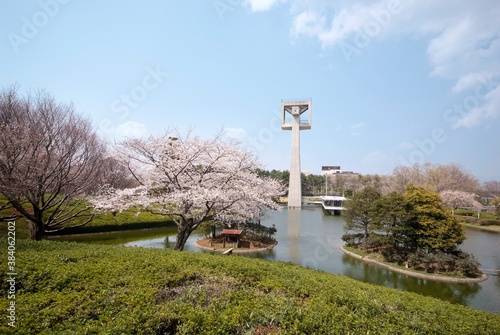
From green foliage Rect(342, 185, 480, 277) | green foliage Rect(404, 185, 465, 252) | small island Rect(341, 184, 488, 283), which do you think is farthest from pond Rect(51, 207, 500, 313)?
green foliage Rect(404, 185, 465, 252)

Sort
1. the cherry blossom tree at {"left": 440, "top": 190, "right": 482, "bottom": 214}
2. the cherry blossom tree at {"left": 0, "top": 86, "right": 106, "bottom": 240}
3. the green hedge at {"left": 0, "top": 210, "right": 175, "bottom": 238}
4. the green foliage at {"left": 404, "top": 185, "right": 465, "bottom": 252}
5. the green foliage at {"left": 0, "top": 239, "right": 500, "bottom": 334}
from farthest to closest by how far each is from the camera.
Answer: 1. the cherry blossom tree at {"left": 440, "top": 190, "right": 482, "bottom": 214}
2. the green hedge at {"left": 0, "top": 210, "right": 175, "bottom": 238}
3. the green foliage at {"left": 404, "top": 185, "right": 465, "bottom": 252}
4. the cherry blossom tree at {"left": 0, "top": 86, "right": 106, "bottom": 240}
5. the green foliage at {"left": 0, "top": 239, "right": 500, "bottom": 334}

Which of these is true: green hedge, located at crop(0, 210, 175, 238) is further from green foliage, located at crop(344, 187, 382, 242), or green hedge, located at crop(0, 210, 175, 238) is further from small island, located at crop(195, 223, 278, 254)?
green foliage, located at crop(344, 187, 382, 242)

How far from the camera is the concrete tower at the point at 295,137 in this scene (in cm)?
3594

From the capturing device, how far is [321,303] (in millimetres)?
3424

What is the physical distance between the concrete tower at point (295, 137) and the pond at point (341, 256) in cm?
1458

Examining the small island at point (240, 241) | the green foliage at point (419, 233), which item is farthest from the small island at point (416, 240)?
the small island at point (240, 241)

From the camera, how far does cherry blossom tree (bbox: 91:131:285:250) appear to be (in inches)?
314

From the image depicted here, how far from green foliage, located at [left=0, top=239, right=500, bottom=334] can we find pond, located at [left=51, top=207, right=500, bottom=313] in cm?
626

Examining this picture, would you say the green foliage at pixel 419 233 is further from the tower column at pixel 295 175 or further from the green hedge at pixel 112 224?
the tower column at pixel 295 175

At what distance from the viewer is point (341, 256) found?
13.3 m

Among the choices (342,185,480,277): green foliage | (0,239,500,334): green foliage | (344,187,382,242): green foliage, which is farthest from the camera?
(344,187,382,242): green foliage

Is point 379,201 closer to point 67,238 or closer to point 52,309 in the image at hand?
point 52,309

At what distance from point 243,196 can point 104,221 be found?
1307 cm

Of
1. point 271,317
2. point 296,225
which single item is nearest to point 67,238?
point 271,317
